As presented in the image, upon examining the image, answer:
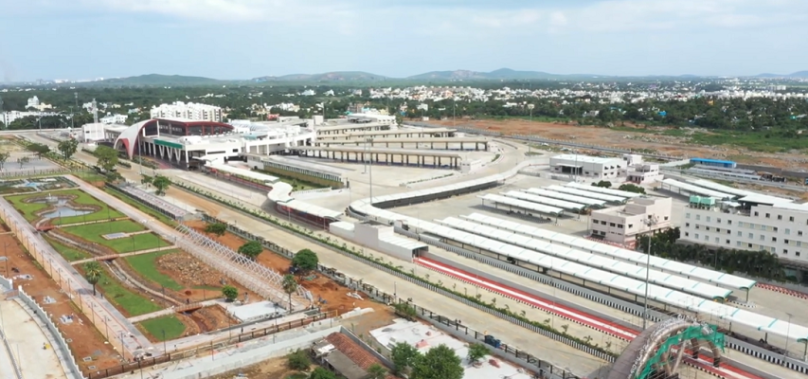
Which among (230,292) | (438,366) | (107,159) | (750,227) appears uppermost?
(107,159)

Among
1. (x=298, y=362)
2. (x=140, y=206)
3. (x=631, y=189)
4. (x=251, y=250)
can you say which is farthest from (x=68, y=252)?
(x=631, y=189)

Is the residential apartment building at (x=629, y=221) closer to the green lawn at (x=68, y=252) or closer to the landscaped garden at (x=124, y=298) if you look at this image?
the landscaped garden at (x=124, y=298)

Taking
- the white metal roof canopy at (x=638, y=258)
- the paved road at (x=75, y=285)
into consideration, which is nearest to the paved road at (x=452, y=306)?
the white metal roof canopy at (x=638, y=258)

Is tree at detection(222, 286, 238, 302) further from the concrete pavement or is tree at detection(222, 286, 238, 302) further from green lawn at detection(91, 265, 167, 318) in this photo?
the concrete pavement

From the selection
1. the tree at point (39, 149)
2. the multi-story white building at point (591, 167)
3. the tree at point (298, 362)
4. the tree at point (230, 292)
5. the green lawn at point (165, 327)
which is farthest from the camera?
the tree at point (39, 149)

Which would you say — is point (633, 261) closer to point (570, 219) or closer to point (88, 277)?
point (570, 219)

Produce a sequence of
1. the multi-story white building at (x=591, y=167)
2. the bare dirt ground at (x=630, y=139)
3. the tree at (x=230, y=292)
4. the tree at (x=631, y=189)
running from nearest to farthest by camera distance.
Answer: the tree at (x=230, y=292) → the tree at (x=631, y=189) → the multi-story white building at (x=591, y=167) → the bare dirt ground at (x=630, y=139)

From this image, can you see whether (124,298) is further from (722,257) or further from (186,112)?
(186,112)
